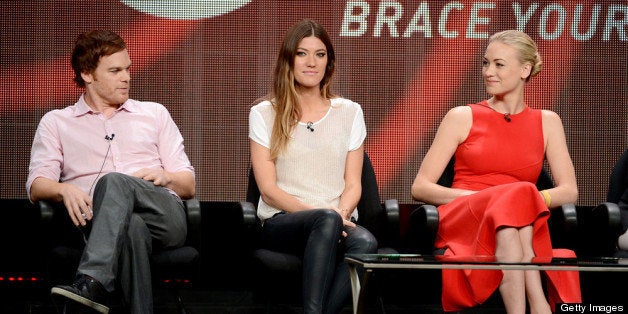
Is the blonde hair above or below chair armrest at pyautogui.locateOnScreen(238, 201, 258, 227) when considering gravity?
above

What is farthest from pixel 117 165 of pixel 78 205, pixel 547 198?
pixel 547 198

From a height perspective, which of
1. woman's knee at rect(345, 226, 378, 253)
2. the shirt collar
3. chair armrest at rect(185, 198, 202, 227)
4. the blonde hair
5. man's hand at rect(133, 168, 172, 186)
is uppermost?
the blonde hair

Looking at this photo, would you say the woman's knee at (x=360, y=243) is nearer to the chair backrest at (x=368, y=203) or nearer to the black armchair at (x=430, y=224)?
the black armchair at (x=430, y=224)

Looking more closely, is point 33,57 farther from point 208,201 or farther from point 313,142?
point 313,142

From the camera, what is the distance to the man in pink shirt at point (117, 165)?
3295 mm

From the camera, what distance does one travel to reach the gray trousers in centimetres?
317

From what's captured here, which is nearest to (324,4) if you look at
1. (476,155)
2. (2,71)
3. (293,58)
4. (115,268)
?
(293,58)

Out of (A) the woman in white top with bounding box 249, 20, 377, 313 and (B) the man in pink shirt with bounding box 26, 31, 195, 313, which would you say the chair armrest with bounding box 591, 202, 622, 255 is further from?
(B) the man in pink shirt with bounding box 26, 31, 195, 313

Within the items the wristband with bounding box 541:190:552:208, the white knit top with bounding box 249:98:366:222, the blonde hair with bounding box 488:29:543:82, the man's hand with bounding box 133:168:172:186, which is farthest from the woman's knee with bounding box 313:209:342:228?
the blonde hair with bounding box 488:29:543:82

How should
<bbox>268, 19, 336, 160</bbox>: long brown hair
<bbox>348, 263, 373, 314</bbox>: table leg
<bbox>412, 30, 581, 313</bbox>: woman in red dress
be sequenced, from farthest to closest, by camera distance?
<bbox>268, 19, 336, 160</bbox>: long brown hair < <bbox>412, 30, 581, 313</bbox>: woman in red dress < <bbox>348, 263, 373, 314</bbox>: table leg

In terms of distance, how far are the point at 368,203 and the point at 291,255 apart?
1.84ft

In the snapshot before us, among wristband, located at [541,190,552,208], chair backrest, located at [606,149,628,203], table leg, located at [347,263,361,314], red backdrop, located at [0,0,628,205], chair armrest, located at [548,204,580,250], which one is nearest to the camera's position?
table leg, located at [347,263,361,314]

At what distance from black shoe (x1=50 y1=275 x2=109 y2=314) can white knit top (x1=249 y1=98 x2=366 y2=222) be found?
0.93 metres

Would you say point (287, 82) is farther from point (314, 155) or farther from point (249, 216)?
point (249, 216)
